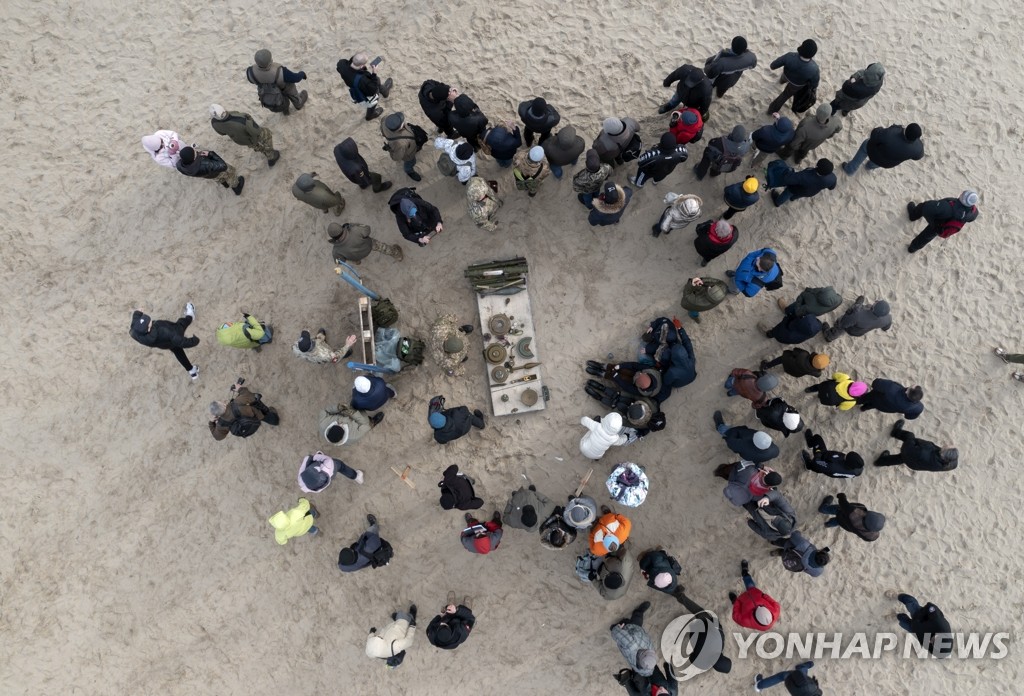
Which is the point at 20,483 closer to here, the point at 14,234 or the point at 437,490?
the point at 14,234

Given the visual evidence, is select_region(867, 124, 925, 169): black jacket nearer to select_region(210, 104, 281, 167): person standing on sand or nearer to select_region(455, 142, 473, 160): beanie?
select_region(455, 142, 473, 160): beanie

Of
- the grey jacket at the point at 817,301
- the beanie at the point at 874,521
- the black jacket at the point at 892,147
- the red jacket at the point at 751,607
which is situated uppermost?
the black jacket at the point at 892,147

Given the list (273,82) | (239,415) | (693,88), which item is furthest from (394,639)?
(693,88)

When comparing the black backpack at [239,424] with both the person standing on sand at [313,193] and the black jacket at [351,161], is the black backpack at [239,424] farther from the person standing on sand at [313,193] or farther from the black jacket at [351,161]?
the black jacket at [351,161]

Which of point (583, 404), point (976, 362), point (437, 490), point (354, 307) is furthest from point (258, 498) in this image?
point (976, 362)

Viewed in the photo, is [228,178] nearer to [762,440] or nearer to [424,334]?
[424,334]

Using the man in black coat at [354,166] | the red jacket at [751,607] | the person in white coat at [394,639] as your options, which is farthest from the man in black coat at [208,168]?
the red jacket at [751,607]
